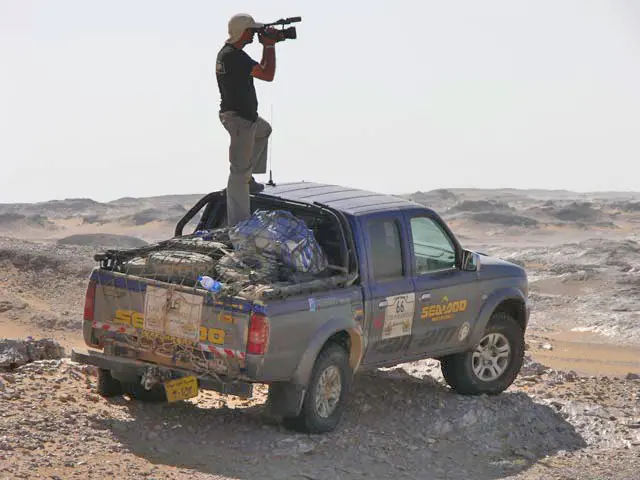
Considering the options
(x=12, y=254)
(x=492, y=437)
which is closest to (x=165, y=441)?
(x=492, y=437)

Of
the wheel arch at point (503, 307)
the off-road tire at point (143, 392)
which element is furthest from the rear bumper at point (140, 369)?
the wheel arch at point (503, 307)

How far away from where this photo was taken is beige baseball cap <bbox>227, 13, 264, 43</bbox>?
1008 cm

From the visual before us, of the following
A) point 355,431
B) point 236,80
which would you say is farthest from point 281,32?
point 355,431

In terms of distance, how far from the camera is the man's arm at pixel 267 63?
1028 cm

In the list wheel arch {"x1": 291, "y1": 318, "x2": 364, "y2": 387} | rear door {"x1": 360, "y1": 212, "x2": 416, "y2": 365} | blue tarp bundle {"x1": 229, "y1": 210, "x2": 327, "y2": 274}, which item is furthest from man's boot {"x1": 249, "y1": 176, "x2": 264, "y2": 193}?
wheel arch {"x1": 291, "y1": 318, "x2": 364, "y2": 387}

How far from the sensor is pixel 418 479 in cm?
902

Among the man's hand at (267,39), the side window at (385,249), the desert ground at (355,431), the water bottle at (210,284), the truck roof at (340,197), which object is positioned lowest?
the desert ground at (355,431)

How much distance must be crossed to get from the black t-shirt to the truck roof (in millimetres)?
742

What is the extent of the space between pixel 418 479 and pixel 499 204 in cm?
4333

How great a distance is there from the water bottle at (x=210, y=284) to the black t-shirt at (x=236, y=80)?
1.82 meters

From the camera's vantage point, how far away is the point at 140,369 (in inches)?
360

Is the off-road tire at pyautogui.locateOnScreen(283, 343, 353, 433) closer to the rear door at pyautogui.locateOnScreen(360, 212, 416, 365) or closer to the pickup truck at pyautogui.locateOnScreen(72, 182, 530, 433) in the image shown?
the pickup truck at pyautogui.locateOnScreen(72, 182, 530, 433)

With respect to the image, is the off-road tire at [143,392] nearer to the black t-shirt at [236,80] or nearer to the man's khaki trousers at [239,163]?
the man's khaki trousers at [239,163]

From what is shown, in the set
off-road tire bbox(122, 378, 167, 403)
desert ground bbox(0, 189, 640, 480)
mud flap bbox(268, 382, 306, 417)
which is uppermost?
mud flap bbox(268, 382, 306, 417)
